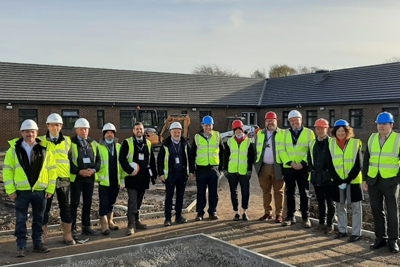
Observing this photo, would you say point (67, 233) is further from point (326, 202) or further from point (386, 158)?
point (386, 158)

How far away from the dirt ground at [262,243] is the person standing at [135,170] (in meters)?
0.48

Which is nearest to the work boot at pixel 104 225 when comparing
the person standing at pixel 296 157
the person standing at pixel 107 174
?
the person standing at pixel 107 174

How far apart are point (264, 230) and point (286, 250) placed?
1166mm

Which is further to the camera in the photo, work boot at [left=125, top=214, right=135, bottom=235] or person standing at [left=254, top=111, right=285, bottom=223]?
person standing at [left=254, top=111, right=285, bottom=223]

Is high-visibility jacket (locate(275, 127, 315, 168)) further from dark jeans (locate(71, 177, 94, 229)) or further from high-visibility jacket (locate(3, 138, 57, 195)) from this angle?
high-visibility jacket (locate(3, 138, 57, 195))

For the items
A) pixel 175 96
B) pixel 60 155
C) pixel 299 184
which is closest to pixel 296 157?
pixel 299 184

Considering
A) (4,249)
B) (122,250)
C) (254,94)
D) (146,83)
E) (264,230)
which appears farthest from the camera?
(254,94)

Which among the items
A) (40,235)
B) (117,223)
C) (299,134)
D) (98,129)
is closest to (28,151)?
(40,235)

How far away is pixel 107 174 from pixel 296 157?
11.8ft

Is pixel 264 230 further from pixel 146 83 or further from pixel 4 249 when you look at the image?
pixel 146 83

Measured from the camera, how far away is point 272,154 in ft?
25.0

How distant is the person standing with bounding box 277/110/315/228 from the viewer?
714 centimetres

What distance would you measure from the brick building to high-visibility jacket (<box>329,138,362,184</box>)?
19.6 meters

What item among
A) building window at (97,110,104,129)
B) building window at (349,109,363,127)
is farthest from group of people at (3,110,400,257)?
building window at (349,109,363,127)
